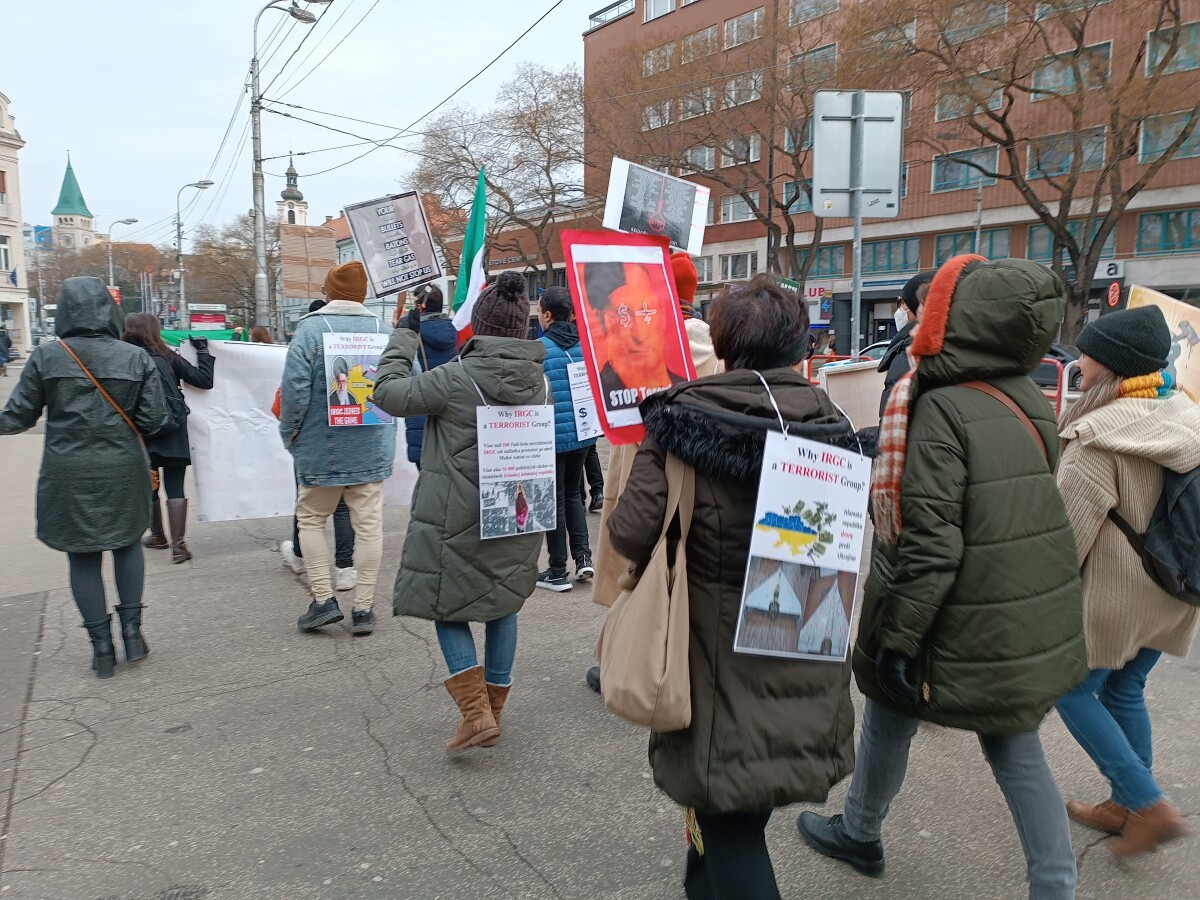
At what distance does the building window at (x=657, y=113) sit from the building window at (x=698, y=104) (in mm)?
457

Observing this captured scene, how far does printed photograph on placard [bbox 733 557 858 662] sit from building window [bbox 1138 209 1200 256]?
32.5 meters

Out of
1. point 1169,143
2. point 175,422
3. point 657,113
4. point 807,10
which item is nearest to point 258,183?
point 657,113

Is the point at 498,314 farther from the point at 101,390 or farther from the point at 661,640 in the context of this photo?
the point at 101,390

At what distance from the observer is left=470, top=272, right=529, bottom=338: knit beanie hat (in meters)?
3.48

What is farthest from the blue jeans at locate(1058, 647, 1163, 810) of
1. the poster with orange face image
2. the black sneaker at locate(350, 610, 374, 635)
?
the black sneaker at locate(350, 610, 374, 635)

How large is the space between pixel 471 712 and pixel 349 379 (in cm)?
218

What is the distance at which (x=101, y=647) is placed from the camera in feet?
14.4

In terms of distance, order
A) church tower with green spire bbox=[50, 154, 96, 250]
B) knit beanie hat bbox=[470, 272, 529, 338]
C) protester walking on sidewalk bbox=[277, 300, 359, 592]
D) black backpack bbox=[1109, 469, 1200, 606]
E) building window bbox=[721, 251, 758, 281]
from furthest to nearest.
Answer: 1. church tower with green spire bbox=[50, 154, 96, 250]
2. building window bbox=[721, 251, 758, 281]
3. protester walking on sidewalk bbox=[277, 300, 359, 592]
4. knit beanie hat bbox=[470, 272, 529, 338]
5. black backpack bbox=[1109, 469, 1200, 606]

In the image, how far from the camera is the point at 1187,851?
2.80 metres

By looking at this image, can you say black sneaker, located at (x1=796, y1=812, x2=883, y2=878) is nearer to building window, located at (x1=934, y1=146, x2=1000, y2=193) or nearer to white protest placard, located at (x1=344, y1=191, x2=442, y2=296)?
white protest placard, located at (x1=344, y1=191, x2=442, y2=296)

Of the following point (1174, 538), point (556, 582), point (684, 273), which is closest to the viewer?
point (1174, 538)

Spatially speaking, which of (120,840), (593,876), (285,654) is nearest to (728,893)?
(593,876)

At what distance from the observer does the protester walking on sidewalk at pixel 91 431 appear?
4.21 m

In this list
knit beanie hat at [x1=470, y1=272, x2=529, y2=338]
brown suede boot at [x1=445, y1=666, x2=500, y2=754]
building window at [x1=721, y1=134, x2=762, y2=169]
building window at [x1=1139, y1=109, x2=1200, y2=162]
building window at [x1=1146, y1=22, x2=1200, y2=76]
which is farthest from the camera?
building window at [x1=721, y1=134, x2=762, y2=169]
